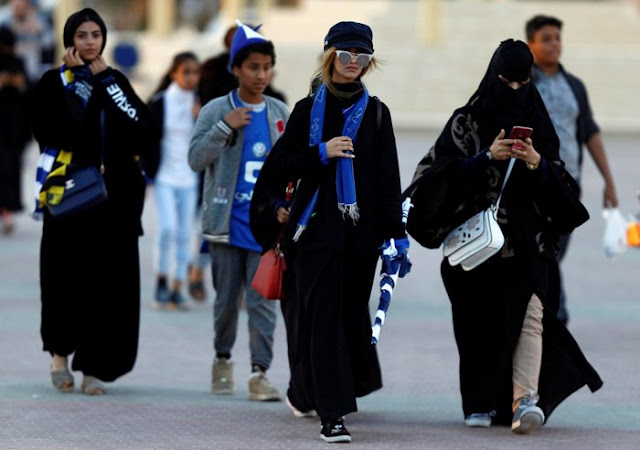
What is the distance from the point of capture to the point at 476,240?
319 inches

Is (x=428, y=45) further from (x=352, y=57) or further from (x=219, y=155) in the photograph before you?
(x=352, y=57)

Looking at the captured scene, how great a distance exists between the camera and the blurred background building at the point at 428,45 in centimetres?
3688

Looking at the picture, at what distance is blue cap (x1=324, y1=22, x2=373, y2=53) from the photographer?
7879mm

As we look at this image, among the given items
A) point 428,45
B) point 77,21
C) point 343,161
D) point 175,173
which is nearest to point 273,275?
point 343,161

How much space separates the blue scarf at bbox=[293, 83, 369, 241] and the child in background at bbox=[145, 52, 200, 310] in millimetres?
4572

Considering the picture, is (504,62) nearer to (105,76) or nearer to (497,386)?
(497,386)

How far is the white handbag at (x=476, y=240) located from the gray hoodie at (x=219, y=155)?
134 cm

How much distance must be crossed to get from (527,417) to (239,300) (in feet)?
6.03

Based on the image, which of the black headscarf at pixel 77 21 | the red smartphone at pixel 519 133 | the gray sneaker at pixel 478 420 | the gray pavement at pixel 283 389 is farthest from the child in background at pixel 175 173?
the red smartphone at pixel 519 133

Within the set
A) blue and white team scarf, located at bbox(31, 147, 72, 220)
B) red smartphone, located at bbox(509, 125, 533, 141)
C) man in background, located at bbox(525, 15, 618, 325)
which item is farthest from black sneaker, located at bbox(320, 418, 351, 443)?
man in background, located at bbox(525, 15, 618, 325)

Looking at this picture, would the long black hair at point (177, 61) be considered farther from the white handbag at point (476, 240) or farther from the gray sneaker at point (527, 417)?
the gray sneaker at point (527, 417)

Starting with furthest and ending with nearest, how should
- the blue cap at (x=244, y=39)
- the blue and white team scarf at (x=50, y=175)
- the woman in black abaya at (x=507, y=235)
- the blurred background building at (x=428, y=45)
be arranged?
the blurred background building at (x=428, y=45) → the blue and white team scarf at (x=50, y=175) → the blue cap at (x=244, y=39) → the woman in black abaya at (x=507, y=235)

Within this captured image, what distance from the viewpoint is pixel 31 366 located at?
10.3 meters

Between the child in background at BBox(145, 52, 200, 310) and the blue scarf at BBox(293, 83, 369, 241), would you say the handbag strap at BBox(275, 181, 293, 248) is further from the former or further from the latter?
the child in background at BBox(145, 52, 200, 310)
